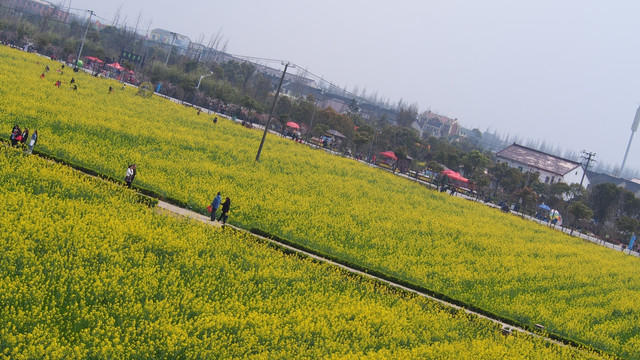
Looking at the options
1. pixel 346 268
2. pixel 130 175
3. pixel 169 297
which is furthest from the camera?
pixel 130 175

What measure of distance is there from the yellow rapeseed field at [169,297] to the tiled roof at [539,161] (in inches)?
2914

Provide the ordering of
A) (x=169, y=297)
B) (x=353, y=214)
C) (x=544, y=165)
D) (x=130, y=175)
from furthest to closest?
(x=544, y=165) < (x=353, y=214) < (x=130, y=175) < (x=169, y=297)

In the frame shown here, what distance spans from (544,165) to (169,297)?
86.1 m

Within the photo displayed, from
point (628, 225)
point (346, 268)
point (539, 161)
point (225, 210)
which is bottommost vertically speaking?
point (346, 268)

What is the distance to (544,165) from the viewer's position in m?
91.5

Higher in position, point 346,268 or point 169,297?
point 346,268

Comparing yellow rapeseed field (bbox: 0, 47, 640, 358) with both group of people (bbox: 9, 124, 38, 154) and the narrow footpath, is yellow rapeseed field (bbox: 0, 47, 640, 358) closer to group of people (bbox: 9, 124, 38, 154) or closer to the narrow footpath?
the narrow footpath

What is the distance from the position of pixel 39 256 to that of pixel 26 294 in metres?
2.54

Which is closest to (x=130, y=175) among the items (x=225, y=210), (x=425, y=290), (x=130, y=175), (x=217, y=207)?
(x=130, y=175)

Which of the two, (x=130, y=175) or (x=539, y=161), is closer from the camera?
(x=130, y=175)

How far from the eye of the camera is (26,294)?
12.2m

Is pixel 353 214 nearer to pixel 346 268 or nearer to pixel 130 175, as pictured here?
pixel 346 268

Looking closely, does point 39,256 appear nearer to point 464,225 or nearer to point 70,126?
point 70,126

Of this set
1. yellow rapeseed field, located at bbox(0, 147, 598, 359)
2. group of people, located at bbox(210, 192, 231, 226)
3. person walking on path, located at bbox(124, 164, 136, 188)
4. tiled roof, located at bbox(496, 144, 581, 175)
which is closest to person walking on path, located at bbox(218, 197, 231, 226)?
group of people, located at bbox(210, 192, 231, 226)
